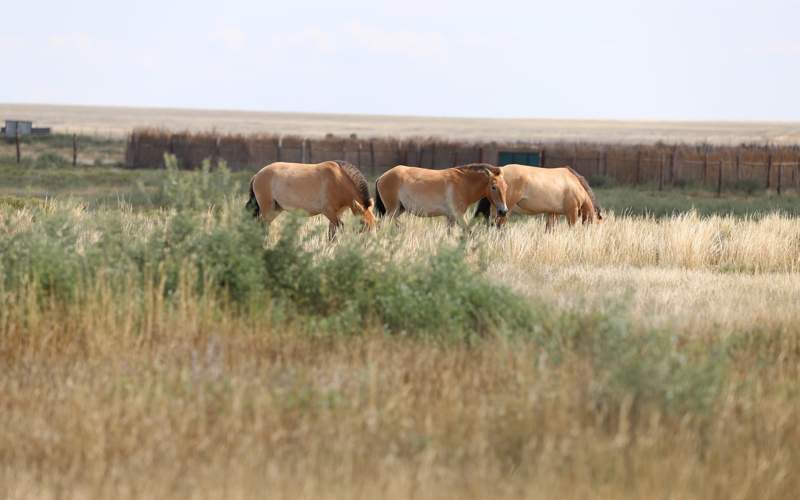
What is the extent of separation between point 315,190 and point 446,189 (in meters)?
2.20

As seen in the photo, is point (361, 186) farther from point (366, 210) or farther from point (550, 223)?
point (550, 223)

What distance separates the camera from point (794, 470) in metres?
7.36

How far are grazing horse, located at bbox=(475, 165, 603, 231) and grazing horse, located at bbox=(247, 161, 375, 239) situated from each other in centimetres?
280

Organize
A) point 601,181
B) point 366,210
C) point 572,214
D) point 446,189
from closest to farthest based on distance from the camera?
1. point 366,210
2. point 446,189
3. point 572,214
4. point 601,181

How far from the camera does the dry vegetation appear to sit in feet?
23.0

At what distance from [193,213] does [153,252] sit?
21.6 inches

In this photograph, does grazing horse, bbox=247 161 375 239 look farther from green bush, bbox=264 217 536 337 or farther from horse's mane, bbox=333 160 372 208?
green bush, bbox=264 217 536 337

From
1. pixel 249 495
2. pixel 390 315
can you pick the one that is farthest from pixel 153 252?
pixel 249 495

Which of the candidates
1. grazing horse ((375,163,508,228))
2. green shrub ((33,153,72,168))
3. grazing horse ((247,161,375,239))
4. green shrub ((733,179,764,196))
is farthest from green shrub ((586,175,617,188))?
grazing horse ((247,161,375,239))

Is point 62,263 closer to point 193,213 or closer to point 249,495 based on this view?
point 193,213

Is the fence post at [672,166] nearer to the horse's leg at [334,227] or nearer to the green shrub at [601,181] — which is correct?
the green shrub at [601,181]

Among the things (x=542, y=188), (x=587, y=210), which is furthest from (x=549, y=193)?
(x=587, y=210)

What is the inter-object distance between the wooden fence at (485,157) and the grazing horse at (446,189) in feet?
86.8

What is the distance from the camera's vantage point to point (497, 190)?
19.7 m
